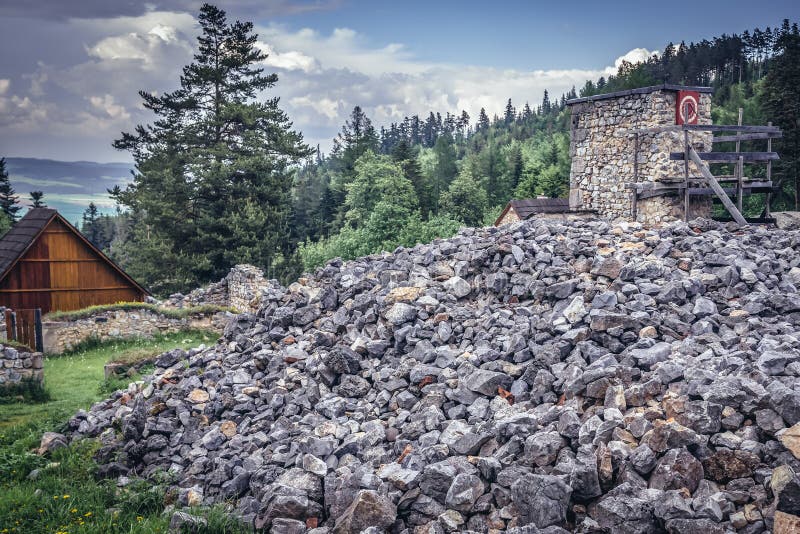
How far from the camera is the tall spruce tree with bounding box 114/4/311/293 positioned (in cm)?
3350

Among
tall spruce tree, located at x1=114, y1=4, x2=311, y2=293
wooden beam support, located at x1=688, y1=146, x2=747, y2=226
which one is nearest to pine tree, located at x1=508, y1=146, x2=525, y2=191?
tall spruce tree, located at x1=114, y1=4, x2=311, y2=293

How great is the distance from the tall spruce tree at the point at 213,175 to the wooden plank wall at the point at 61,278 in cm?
830

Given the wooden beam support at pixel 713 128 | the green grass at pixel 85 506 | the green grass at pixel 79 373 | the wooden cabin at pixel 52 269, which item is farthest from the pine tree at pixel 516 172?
the green grass at pixel 85 506

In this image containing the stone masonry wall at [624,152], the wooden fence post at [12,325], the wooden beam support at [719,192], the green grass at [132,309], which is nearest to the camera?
the wooden beam support at [719,192]

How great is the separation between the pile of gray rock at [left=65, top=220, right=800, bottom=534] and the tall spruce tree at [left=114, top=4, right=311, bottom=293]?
77.0 ft

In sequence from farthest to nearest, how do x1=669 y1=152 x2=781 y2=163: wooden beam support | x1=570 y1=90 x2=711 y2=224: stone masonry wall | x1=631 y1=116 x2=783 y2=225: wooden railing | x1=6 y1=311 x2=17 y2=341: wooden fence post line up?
x1=6 y1=311 x2=17 y2=341: wooden fence post → x1=570 y1=90 x2=711 y2=224: stone masonry wall → x1=669 y1=152 x2=781 y2=163: wooden beam support → x1=631 y1=116 x2=783 y2=225: wooden railing

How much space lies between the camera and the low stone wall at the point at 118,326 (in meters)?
18.9

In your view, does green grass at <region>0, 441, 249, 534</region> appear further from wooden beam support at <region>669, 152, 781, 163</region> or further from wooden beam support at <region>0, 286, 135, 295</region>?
→ wooden beam support at <region>0, 286, 135, 295</region>

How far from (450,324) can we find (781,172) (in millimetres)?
42838

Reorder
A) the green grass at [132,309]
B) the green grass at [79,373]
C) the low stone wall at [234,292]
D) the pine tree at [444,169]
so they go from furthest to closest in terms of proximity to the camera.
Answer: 1. the pine tree at [444,169]
2. the low stone wall at [234,292]
3. the green grass at [132,309]
4. the green grass at [79,373]

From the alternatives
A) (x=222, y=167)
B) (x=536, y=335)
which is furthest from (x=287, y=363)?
(x=222, y=167)

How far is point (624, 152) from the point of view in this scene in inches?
626

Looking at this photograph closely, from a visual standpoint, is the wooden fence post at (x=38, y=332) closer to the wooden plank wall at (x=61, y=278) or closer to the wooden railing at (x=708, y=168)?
the wooden plank wall at (x=61, y=278)

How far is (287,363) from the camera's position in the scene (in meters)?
9.31
